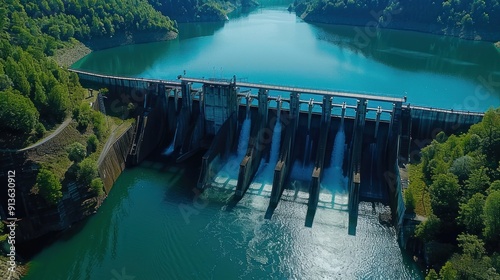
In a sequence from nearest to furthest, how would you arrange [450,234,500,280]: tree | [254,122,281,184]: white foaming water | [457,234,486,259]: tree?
1. [450,234,500,280]: tree
2. [457,234,486,259]: tree
3. [254,122,281,184]: white foaming water

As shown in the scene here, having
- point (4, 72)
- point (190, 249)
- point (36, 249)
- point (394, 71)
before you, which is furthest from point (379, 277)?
point (394, 71)

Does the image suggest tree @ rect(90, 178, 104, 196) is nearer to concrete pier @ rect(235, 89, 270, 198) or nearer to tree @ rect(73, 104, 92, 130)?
tree @ rect(73, 104, 92, 130)

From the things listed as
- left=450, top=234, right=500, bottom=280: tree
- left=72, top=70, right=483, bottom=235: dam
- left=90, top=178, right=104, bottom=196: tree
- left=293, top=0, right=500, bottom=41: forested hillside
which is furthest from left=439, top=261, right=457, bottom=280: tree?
left=293, top=0, right=500, bottom=41: forested hillside

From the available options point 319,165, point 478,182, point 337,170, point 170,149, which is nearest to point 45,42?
point 170,149

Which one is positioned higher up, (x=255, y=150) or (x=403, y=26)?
(x=403, y=26)

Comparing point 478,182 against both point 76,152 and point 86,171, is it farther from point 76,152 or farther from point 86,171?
point 76,152

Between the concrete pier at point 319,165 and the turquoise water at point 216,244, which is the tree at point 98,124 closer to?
the turquoise water at point 216,244

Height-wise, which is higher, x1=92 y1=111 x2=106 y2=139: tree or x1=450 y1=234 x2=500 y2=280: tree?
x1=92 y1=111 x2=106 y2=139: tree
